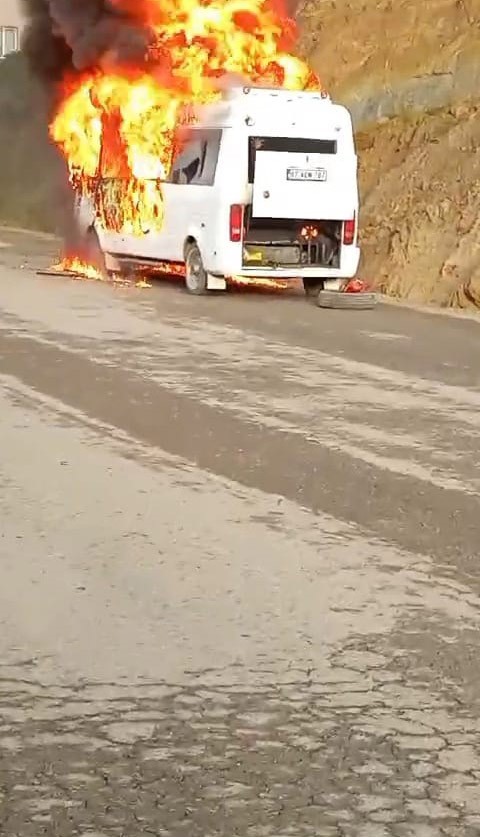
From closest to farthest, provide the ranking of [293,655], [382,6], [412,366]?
[293,655] → [412,366] → [382,6]

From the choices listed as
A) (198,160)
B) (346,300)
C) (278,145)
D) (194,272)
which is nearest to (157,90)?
(198,160)

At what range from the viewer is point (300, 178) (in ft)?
57.4

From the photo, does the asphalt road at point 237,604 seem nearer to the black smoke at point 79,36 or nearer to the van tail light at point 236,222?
the van tail light at point 236,222

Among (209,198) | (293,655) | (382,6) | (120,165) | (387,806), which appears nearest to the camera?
(387,806)

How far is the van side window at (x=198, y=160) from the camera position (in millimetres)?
17594

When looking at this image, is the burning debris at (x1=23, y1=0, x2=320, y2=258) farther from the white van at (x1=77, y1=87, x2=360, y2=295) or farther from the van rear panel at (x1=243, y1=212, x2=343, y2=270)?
the van rear panel at (x1=243, y1=212, x2=343, y2=270)

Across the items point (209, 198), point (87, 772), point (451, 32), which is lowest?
point (87, 772)

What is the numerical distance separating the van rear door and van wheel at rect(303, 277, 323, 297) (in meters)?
1.05

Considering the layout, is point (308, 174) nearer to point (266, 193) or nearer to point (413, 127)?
point (266, 193)

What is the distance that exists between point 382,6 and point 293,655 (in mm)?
26552

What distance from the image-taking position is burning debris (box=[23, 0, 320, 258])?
19.2 meters

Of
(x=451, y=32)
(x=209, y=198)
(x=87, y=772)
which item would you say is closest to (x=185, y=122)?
(x=209, y=198)

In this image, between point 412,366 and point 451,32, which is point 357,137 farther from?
point 412,366

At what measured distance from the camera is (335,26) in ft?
101
